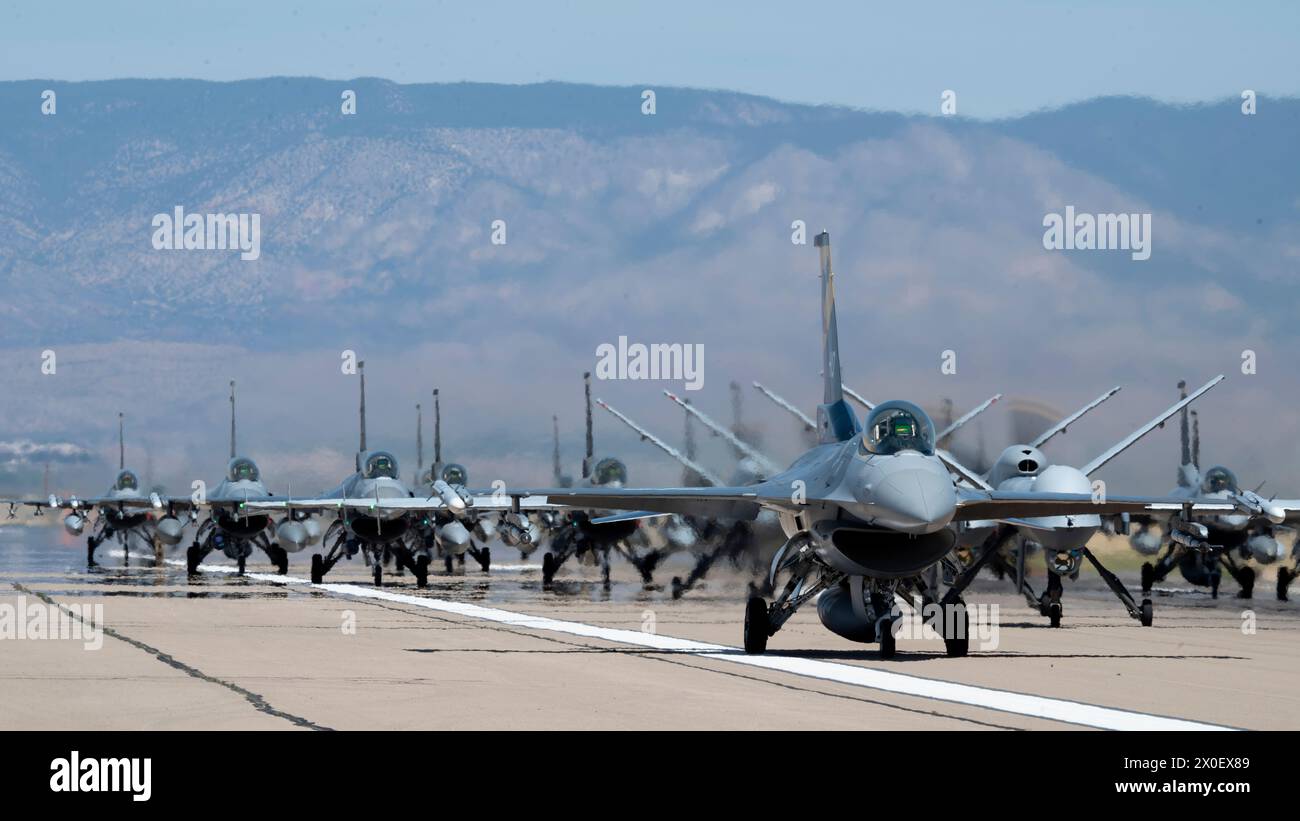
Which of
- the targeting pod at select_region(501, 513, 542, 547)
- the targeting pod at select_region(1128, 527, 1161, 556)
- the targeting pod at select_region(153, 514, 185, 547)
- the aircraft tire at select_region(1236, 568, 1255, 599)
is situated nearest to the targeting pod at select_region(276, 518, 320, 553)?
the targeting pod at select_region(501, 513, 542, 547)

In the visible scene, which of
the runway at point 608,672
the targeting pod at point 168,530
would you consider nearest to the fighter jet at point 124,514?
the targeting pod at point 168,530

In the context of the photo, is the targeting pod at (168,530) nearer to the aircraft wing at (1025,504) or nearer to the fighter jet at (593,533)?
the fighter jet at (593,533)

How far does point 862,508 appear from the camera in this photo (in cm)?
2339

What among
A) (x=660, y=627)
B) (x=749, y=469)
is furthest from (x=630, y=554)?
(x=660, y=627)

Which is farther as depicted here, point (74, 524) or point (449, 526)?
point (74, 524)

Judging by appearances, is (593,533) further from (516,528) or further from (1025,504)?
(1025,504)

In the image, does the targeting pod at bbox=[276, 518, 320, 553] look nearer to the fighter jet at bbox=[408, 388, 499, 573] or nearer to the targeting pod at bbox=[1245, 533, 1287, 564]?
the fighter jet at bbox=[408, 388, 499, 573]

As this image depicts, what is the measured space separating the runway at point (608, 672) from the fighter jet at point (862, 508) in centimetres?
69

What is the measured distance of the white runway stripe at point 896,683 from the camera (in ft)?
55.3

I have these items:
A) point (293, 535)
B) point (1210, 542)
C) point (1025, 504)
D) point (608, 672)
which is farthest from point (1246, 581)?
point (608, 672)

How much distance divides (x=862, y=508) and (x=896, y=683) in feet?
10.4
